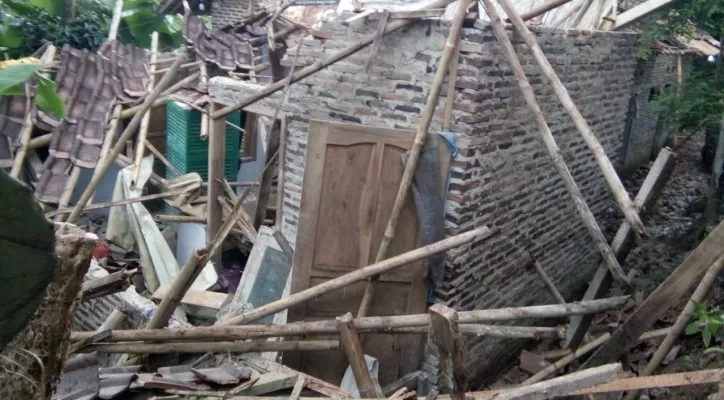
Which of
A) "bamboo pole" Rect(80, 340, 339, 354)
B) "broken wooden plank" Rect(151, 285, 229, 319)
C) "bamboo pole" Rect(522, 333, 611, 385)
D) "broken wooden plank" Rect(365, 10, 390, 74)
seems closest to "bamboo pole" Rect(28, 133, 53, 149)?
"broken wooden plank" Rect(151, 285, 229, 319)

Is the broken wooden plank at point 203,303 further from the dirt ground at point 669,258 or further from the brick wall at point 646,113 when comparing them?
the brick wall at point 646,113

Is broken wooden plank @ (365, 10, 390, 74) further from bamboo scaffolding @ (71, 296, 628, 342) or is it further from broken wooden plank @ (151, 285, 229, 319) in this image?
broken wooden plank @ (151, 285, 229, 319)

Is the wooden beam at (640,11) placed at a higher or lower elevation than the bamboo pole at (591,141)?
higher

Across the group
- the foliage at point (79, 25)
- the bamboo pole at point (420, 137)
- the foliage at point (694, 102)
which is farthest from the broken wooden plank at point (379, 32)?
the foliage at point (79, 25)

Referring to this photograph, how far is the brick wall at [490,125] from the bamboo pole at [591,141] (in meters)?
0.24

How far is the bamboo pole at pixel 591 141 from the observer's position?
3.73 m

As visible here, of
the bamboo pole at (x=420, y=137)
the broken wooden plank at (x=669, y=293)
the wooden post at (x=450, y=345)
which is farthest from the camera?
the bamboo pole at (x=420, y=137)

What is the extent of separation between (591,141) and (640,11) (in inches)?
104

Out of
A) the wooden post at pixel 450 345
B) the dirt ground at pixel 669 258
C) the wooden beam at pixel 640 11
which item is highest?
the wooden beam at pixel 640 11

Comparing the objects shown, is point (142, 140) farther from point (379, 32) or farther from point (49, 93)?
point (379, 32)

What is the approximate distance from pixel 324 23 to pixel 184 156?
3577 mm

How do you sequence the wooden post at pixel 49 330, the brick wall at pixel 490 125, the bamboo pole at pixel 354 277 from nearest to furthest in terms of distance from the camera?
the wooden post at pixel 49 330
the bamboo pole at pixel 354 277
the brick wall at pixel 490 125

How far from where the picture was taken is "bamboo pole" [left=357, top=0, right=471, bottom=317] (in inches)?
164

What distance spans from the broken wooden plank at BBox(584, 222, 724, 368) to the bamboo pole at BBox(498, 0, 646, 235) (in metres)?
0.35
